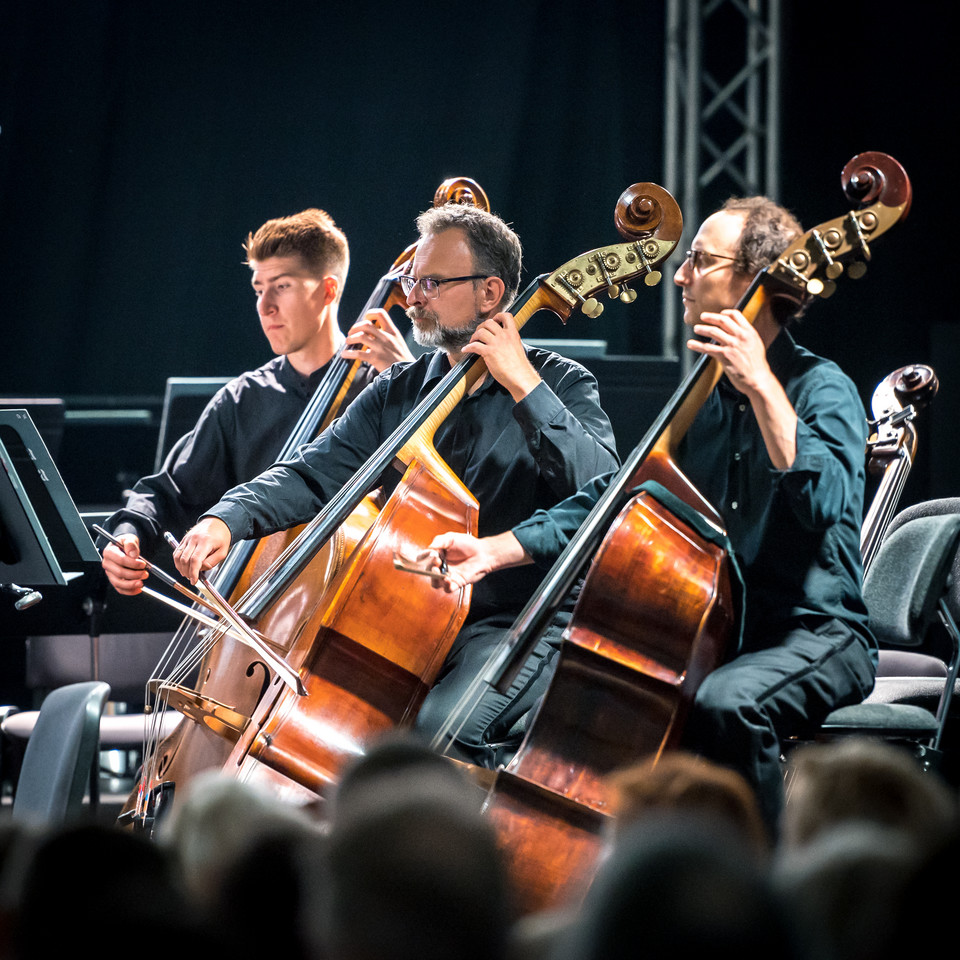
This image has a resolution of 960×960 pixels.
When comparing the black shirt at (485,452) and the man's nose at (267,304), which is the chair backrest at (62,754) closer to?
the black shirt at (485,452)

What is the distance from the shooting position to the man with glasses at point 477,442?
2.21 m

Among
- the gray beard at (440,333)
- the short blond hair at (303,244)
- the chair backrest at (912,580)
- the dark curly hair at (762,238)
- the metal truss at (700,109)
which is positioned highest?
the metal truss at (700,109)

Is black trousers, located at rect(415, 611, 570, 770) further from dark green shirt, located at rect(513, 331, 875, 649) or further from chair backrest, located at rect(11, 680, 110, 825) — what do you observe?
chair backrest, located at rect(11, 680, 110, 825)

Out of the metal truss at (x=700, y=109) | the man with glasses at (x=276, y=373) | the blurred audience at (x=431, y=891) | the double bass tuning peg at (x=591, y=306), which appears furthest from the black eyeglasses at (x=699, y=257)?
the metal truss at (x=700, y=109)

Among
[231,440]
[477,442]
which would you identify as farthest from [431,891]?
[231,440]

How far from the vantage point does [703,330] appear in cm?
188

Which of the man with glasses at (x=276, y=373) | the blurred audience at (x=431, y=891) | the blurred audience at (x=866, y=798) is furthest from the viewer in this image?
the man with glasses at (x=276, y=373)

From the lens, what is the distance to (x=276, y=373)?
329cm

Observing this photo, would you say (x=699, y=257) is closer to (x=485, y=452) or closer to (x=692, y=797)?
(x=485, y=452)

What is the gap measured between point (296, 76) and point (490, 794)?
3981 millimetres

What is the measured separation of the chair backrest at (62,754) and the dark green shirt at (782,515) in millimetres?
742

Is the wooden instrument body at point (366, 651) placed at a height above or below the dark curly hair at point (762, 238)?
below

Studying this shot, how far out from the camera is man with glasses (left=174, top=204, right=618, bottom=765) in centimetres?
221

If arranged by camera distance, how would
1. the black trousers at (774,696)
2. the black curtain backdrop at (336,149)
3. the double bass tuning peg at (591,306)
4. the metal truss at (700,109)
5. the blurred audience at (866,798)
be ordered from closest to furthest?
the blurred audience at (866,798), the black trousers at (774,696), the double bass tuning peg at (591,306), the metal truss at (700,109), the black curtain backdrop at (336,149)
